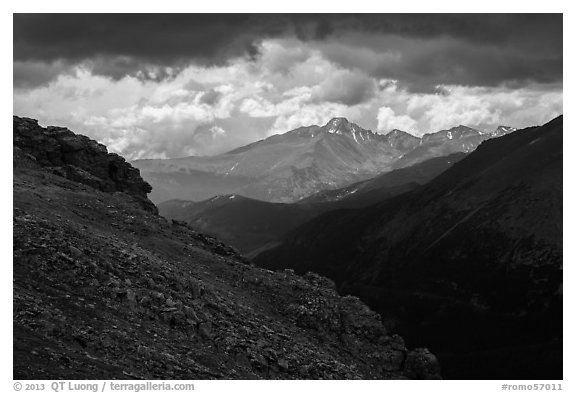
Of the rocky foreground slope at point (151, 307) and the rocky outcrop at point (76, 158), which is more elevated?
the rocky outcrop at point (76, 158)

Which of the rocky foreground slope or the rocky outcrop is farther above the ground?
the rocky outcrop

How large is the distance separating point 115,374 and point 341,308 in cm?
3637

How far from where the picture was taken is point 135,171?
10431 centimetres

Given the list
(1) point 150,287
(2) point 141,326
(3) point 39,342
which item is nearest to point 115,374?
(3) point 39,342

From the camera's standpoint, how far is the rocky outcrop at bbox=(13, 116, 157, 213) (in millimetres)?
91438

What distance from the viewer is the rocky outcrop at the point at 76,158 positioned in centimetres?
9144

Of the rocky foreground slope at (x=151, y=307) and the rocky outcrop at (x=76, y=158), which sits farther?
the rocky outcrop at (x=76, y=158)

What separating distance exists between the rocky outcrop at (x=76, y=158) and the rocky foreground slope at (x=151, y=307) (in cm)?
78

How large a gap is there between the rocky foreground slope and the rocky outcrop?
30.7 inches

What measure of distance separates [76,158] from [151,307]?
158 feet

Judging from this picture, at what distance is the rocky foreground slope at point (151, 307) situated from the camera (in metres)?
46.7

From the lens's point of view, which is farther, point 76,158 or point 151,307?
point 76,158

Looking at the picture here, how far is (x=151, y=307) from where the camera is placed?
56.6 metres

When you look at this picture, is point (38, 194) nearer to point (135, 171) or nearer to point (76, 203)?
point (76, 203)
